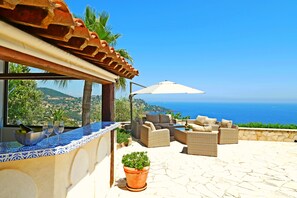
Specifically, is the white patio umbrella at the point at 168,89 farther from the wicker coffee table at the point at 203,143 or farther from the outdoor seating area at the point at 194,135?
the wicker coffee table at the point at 203,143

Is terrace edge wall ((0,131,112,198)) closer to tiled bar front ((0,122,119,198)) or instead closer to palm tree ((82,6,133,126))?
tiled bar front ((0,122,119,198))

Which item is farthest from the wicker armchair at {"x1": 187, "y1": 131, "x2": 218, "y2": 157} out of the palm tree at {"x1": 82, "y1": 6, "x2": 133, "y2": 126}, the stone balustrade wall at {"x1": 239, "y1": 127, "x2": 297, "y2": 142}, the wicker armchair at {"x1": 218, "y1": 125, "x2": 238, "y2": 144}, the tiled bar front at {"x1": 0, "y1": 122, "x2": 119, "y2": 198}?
the tiled bar front at {"x1": 0, "y1": 122, "x2": 119, "y2": 198}

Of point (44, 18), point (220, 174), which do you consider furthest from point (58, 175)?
point (220, 174)

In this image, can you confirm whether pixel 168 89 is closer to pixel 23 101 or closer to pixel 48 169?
pixel 23 101

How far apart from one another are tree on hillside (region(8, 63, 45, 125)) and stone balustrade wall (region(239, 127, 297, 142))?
9.71 m

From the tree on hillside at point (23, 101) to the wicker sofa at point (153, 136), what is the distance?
13.2 ft

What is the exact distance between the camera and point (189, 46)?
2662 cm

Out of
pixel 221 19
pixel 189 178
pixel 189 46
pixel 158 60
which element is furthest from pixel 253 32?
pixel 189 178

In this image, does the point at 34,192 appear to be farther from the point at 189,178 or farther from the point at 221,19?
the point at 221,19

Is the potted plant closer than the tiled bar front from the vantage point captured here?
No

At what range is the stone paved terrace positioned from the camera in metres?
4.48

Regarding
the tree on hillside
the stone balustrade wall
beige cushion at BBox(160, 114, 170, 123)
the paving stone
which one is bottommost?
the paving stone

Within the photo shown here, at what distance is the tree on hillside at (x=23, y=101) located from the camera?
22.6 feet

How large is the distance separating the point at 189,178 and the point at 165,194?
1206 millimetres
